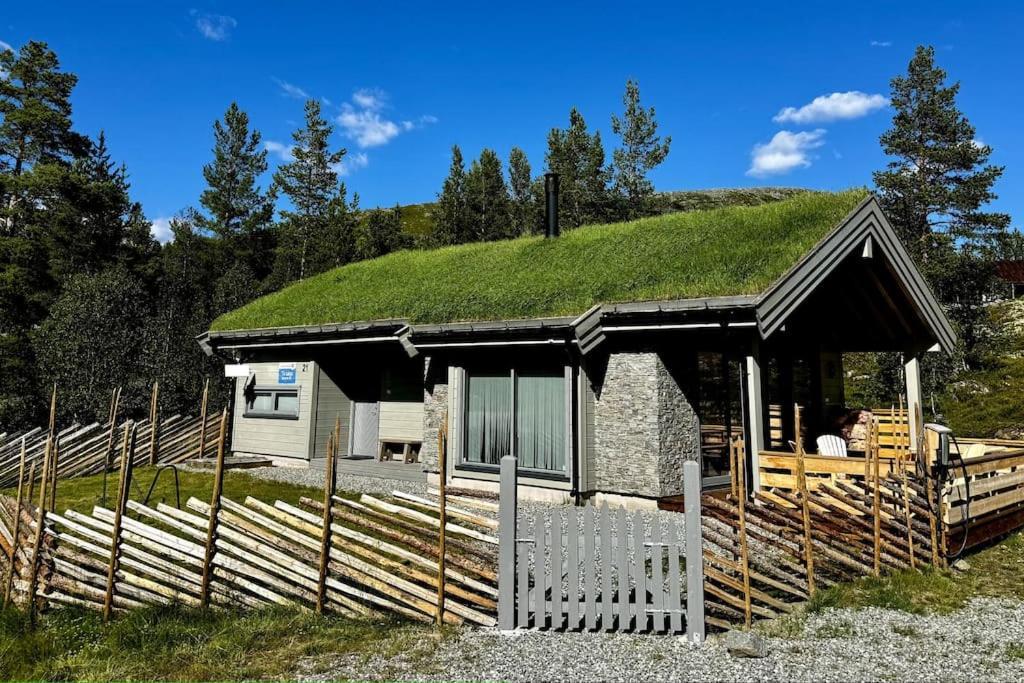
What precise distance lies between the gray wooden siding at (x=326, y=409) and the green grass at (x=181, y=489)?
1885 mm

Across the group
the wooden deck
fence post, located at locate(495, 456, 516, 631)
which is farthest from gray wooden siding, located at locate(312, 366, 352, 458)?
fence post, located at locate(495, 456, 516, 631)

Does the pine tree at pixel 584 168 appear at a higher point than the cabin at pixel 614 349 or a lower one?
higher

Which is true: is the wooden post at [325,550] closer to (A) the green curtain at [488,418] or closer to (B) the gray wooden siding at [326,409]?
(A) the green curtain at [488,418]

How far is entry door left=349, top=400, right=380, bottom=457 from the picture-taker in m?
16.9

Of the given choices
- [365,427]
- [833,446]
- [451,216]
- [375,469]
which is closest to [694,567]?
[833,446]

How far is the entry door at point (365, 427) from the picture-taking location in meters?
16.9

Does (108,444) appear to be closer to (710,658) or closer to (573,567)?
(573,567)

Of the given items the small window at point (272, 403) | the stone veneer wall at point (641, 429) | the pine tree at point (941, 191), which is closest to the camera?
the stone veneer wall at point (641, 429)

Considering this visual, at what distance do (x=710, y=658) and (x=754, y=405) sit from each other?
18.1 feet

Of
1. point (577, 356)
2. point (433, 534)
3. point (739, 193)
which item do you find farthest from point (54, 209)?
point (739, 193)

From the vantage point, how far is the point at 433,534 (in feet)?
21.3

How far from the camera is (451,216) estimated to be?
162 feet

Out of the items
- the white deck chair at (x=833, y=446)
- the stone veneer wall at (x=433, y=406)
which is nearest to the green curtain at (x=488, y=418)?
the stone veneer wall at (x=433, y=406)

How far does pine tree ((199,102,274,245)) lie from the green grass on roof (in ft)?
139
